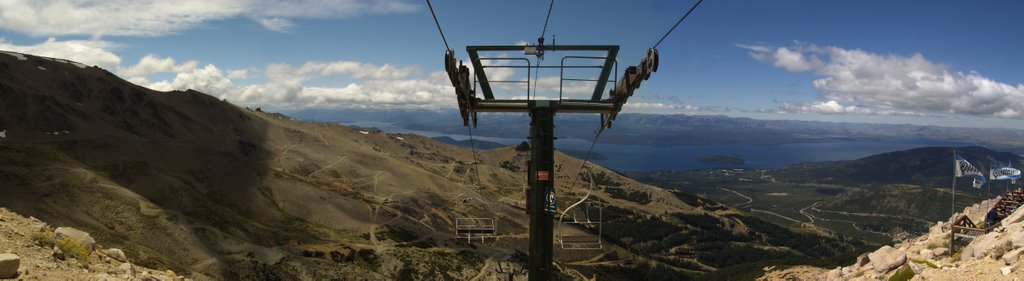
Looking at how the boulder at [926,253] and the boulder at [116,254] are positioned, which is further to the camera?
the boulder at [926,253]

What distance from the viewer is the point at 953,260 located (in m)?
24.5

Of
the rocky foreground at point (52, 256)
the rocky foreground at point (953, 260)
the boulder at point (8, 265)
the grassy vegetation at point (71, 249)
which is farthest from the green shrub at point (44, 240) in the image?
the rocky foreground at point (953, 260)

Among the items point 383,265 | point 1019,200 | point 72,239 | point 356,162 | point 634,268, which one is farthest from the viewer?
point 356,162

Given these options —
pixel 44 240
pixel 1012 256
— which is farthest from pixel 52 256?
pixel 1012 256

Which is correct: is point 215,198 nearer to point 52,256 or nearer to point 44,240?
point 44,240

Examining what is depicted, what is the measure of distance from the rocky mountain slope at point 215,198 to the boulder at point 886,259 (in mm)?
21091

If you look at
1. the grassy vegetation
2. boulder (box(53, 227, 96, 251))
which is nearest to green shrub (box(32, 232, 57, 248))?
the grassy vegetation

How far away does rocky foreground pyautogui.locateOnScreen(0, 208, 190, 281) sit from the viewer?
512 inches

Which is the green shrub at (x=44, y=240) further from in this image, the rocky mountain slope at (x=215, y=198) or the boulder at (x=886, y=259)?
the boulder at (x=886, y=259)

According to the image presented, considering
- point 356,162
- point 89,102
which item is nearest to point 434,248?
point 356,162

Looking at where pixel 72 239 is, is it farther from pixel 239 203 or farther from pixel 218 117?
pixel 218 117

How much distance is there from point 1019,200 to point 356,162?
186485 mm

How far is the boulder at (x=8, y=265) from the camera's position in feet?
39.3

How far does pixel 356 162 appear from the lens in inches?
7761
